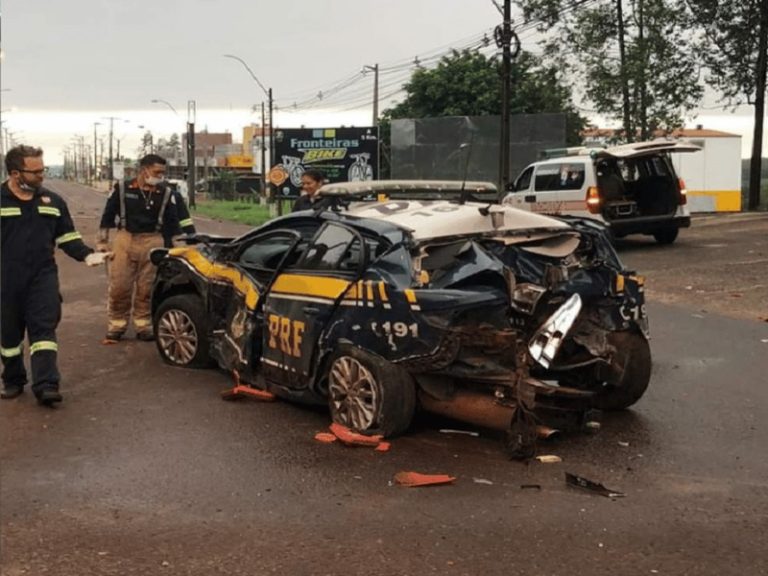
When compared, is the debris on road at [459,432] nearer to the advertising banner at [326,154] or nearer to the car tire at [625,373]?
the car tire at [625,373]

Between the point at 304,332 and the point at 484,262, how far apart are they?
1340mm


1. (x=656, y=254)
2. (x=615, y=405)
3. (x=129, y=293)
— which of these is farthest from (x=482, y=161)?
(x=615, y=405)

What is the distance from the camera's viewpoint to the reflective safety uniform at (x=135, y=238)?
876 centimetres

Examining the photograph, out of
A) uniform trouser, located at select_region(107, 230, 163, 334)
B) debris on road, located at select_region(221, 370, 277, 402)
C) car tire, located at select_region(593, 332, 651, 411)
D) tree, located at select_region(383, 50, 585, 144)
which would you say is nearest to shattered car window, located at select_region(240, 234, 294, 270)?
debris on road, located at select_region(221, 370, 277, 402)

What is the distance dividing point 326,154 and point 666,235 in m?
15.1

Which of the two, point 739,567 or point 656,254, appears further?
point 656,254

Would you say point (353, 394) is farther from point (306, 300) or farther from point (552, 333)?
point (552, 333)

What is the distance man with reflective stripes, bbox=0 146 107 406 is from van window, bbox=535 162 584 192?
1131 cm

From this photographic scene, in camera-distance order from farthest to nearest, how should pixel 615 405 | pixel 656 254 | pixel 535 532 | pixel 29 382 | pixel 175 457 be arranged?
pixel 656 254 → pixel 29 382 → pixel 615 405 → pixel 175 457 → pixel 535 532

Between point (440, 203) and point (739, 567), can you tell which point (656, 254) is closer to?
point (440, 203)

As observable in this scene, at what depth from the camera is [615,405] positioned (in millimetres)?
6285

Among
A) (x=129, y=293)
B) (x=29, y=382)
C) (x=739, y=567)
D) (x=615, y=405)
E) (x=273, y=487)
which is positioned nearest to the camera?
(x=739, y=567)

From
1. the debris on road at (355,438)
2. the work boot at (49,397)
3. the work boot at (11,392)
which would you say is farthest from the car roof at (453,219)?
the work boot at (11,392)

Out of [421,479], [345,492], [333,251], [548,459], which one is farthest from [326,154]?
[345,492]
